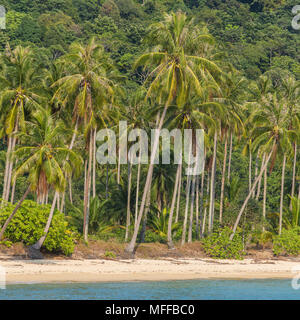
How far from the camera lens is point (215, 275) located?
3116 cm

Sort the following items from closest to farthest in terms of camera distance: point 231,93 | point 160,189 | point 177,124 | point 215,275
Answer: point 215,275 < point 177,124 < point 231,93 < point 160,189

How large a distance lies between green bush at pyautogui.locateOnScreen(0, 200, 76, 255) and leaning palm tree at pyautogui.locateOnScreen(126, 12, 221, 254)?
4480mm

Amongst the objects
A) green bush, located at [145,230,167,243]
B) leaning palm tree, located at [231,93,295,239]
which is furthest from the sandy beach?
green bush, located at [145,230,167,243]

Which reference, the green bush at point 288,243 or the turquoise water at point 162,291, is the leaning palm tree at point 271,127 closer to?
the green bush at point 288,243

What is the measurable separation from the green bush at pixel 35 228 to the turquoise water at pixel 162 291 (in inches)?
244

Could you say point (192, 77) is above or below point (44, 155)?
above

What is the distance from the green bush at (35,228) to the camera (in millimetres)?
31056

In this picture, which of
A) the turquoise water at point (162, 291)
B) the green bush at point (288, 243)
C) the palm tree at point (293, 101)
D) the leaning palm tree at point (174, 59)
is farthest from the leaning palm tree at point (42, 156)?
the palm tree at point (293, 101)

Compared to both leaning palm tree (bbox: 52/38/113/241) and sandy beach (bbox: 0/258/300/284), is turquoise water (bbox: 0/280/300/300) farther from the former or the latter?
leaning palm tree (bbox: 52/38/113/241)

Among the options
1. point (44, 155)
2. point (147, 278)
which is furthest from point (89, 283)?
point (44, 155)

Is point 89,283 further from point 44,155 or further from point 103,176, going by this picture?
point 103,176

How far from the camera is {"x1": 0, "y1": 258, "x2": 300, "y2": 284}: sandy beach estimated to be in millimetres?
27469

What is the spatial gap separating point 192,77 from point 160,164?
487 inches

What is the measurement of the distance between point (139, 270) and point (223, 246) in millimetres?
8798
